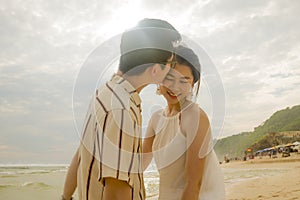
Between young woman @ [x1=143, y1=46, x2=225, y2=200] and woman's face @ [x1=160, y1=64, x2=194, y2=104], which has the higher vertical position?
woman's face @ [x1=160, y1=64, x2=194, y2=104]

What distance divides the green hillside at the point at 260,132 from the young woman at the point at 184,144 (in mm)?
63553

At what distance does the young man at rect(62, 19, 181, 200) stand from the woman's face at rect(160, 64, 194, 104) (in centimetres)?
46

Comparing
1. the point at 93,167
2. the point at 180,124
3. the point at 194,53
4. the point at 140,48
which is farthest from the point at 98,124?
the point at 194,53

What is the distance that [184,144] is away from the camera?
82.4 inches

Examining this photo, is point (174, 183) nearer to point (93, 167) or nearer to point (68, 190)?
point (68, 190)

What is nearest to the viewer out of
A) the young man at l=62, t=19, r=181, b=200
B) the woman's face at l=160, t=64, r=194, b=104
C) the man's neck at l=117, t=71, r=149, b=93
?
the young man at l=62, t=19, r=181, b=200

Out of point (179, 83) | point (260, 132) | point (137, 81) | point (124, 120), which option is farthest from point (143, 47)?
point (260, 132)

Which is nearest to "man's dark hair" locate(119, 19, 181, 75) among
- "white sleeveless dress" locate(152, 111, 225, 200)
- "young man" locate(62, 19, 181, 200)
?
"young man" locate(62, 19, 181, 200)

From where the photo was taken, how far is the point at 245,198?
864 centimetres

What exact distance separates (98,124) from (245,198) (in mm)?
8023

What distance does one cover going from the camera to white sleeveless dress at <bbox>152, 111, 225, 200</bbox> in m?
2.08

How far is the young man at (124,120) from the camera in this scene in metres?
1.36

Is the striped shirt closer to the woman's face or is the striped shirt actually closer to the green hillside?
the woman's face

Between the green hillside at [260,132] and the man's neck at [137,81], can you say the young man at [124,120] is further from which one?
the green hillside at [260,132]
